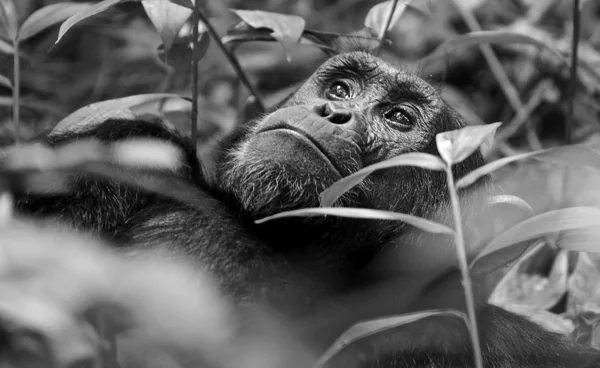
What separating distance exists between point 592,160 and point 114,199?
1.46 meters

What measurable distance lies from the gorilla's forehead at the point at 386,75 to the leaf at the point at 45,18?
3.52 feet

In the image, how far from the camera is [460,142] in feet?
6.00

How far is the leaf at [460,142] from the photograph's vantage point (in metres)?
1.78

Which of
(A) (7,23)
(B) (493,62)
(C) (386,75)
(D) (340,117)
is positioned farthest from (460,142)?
(B) (493,62)

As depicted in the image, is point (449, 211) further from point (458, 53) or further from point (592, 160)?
point (458, 53)

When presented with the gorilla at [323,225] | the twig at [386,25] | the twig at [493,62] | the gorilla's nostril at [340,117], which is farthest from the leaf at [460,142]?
the twig at [493,62]

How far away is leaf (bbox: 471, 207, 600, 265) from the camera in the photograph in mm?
1765

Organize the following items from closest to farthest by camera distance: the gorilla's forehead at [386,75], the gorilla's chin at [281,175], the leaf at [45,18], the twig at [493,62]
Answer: the gorilla's chin at [281,175], the leaf at [45,18], the gorilla's forehead at [386,75], the twig at [493,62]

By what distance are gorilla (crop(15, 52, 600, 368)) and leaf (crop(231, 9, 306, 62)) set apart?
0.94 feet

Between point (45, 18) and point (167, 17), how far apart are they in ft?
2.13

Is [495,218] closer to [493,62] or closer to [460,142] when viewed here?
[460,142]

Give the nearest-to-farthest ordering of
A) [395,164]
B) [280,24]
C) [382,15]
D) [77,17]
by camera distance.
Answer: [395,164] < [77,17] < [280,24] < [382,15]

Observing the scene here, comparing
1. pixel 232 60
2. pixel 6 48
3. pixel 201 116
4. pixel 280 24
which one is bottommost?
pixel 201 116

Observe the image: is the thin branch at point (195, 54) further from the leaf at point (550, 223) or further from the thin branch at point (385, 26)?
the leaf at point (550, 223)
